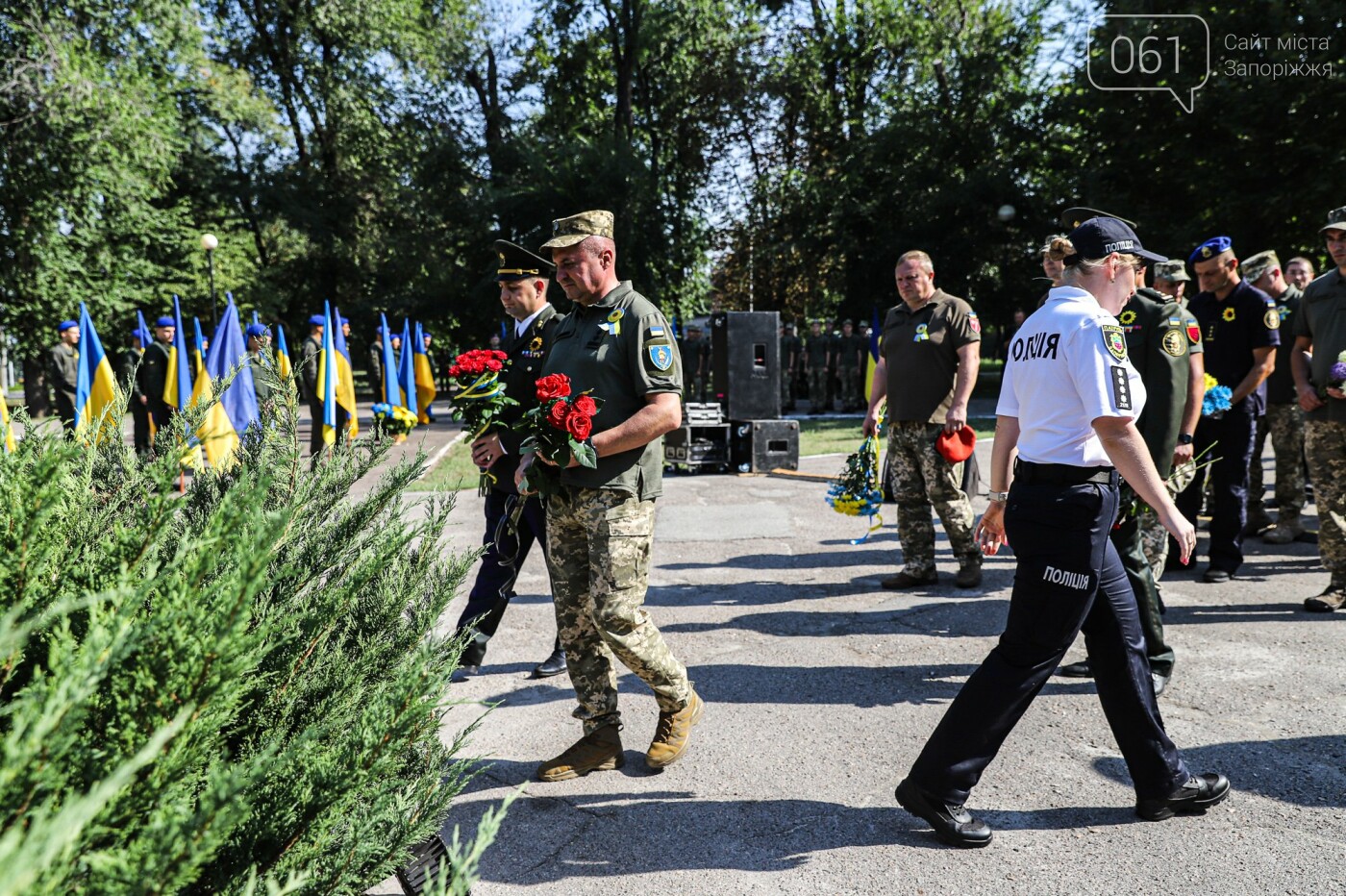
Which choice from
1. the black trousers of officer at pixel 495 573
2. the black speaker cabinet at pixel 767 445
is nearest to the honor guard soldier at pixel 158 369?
the black speaker cabinet at pixel 767 445

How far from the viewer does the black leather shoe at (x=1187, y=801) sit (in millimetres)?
2969

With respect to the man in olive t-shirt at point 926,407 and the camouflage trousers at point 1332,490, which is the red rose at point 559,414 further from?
the camouflage trousers at point 1332,490

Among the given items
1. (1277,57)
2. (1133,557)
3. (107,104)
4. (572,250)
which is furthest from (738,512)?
(107,104)

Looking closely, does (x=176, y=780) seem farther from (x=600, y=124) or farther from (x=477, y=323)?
(x=600, y=124)

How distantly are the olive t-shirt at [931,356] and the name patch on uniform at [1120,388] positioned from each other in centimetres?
300

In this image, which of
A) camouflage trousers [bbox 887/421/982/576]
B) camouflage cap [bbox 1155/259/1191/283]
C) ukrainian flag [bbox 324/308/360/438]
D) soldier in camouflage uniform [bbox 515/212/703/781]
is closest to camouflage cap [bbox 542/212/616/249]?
soldier in camouflage uniform [bbox 515/212/703/781]

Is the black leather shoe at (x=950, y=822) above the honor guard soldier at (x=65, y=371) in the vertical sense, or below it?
below

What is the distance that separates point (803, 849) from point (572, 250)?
2177 mm

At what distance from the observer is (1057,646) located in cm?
286

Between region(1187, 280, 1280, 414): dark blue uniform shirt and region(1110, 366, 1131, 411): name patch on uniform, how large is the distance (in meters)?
4.04

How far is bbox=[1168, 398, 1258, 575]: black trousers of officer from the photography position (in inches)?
238

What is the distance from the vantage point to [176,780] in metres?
1.19

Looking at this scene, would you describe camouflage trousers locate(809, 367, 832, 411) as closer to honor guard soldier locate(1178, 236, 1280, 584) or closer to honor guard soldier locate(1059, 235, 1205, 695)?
honor guard soldier locate(1178, 236, 1280, 584)

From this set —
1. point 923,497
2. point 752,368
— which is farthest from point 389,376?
point 923,497
